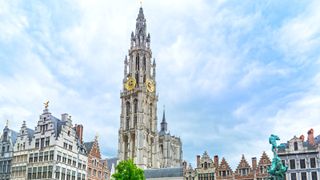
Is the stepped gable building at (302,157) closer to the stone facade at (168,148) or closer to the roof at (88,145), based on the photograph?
the roof at (88,145)

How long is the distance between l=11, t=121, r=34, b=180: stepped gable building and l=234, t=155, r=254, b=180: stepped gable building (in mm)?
30207

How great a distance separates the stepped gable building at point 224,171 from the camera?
6462 centimetres

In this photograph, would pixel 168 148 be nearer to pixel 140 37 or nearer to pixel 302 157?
pixel 140 37

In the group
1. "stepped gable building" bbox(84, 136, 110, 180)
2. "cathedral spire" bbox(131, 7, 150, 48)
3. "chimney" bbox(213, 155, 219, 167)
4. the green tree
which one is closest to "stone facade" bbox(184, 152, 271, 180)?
"chimney" bbox(213, 155, 219, 167)

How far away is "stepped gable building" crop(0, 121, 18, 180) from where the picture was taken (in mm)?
58438

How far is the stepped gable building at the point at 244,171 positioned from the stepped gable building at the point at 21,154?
1189 inches

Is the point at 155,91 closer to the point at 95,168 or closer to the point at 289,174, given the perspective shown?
the point at 95,168

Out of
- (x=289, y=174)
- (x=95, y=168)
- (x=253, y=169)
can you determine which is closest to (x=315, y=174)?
(x=289, y=174)

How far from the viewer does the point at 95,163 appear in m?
65.4

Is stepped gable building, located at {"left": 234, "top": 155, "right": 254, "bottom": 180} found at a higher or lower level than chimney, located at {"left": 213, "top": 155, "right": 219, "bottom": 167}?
lower

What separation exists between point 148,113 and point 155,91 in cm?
885

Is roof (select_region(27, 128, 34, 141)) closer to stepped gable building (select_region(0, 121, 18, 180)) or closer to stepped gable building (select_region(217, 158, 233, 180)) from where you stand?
stepped gable building (select_region(0, 121, 18, 180))

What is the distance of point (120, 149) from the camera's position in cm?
11194

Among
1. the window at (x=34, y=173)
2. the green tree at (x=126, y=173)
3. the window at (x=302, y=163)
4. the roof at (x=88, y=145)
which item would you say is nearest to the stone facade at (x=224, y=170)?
the window at (x=302, y=163)
